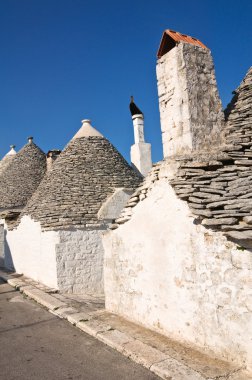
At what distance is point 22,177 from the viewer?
1828 centimetres

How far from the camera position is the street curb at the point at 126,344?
4.16 m

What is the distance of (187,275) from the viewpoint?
4883 millimetres

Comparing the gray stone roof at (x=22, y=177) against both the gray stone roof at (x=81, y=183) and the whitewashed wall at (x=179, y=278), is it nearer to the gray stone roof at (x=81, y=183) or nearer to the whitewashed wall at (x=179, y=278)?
the gray stone roof at (x=81, y=183)

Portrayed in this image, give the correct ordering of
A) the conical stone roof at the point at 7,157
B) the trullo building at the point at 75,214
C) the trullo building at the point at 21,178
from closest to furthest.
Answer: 1. the trullo building at the point at 75,214
2. the trullo building at the point at 21,178
3. the conical stone roof at the point at 7,157

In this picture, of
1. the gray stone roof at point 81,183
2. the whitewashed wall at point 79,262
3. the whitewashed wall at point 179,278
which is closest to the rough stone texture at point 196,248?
the whitewashed wall at point 179,278

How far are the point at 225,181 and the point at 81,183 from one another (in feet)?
22.9

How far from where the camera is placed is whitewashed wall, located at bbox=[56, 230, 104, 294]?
9961 millimetres

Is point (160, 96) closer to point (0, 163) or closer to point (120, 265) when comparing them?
point (120, 265)

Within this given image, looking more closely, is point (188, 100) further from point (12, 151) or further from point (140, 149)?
point (12, 151)

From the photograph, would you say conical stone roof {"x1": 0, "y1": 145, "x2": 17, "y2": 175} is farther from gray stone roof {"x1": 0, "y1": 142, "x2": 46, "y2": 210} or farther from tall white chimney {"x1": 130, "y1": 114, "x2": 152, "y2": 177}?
tall white chimney {"x1": 130, "y1": 114, "x2": 152, "y2": 177}

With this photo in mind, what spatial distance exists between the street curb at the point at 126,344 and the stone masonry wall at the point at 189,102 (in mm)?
2974

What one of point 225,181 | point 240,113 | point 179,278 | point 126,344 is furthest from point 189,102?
point 126,344

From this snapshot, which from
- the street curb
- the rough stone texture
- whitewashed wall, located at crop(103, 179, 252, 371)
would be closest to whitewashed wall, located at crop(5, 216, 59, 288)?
the street curb

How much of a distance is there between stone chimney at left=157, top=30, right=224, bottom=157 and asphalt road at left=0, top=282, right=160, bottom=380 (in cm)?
324
